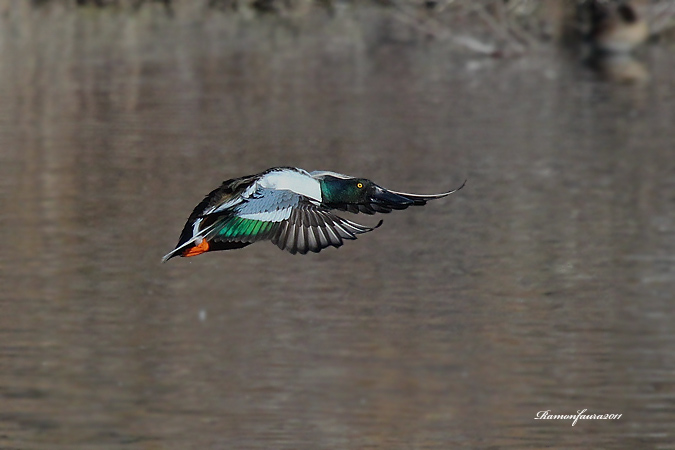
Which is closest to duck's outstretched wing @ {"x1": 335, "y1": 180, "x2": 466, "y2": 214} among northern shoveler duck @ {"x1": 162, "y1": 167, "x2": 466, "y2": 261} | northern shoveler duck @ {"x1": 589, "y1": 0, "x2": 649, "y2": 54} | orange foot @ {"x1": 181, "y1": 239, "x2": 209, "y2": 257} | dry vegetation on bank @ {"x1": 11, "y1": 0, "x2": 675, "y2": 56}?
northern shoveler duck @ {"x1": 162, "y1": 167, "x2": 466, "y2": 261}

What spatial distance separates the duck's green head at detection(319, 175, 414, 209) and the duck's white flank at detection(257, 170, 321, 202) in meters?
0.09

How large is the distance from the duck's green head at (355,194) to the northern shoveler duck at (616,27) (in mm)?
21477

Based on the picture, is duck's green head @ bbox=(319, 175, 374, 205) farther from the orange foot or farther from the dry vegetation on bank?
the dry vegetation on bank

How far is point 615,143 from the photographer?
16938mm

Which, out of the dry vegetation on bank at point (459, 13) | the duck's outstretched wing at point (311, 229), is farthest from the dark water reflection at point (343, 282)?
the dry vegetation on bank at point (459, 13)

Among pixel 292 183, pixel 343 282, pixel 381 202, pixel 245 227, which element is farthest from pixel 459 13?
pixel 245 227

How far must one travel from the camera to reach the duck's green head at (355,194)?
18.0 feet

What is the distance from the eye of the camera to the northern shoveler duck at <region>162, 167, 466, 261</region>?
518cm

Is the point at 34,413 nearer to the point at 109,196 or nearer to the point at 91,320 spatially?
the point at 91,320

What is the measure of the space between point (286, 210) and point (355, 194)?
378mm

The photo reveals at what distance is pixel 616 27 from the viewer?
27484 millimetres

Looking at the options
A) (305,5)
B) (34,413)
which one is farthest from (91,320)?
(305,5)

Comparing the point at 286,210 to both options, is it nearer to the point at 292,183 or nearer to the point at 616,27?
the point at 292,183
